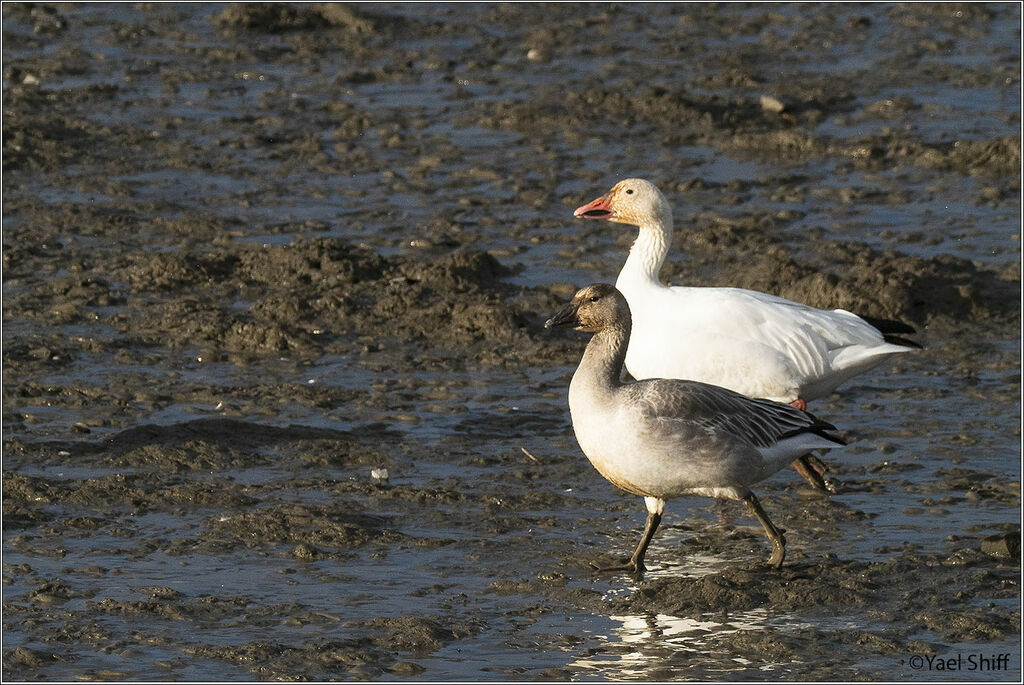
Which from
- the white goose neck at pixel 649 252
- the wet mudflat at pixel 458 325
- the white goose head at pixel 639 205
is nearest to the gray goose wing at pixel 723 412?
the wet mudflat at pixel 458 325

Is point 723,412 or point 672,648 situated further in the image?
point 723,412

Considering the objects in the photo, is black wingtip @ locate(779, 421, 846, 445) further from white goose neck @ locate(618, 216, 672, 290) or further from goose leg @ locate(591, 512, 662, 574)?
white goose neck @ locate(618, 216, 672, 290)

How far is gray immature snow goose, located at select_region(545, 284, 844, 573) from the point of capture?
25.8 feet

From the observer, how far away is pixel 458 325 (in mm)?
11430

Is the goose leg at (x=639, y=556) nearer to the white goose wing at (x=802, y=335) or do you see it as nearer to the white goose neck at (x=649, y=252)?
the white goose wing at (x=802, y=335)

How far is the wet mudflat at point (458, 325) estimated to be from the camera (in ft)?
24.5

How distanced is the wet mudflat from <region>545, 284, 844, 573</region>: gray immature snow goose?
444 millimetres

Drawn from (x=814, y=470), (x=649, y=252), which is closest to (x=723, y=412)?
(x=814, y=470)

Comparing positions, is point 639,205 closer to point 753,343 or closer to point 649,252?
point 649,252

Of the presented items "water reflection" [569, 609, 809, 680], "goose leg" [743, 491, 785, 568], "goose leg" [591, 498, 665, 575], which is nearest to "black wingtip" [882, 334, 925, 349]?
"goose leg" [743, 491, 785, 568]

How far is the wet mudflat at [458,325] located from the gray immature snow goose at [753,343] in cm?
58

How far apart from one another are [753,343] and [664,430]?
70.6 inches

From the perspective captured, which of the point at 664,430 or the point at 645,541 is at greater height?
the point at 664,430

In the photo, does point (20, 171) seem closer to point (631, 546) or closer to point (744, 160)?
point (744, 160)
